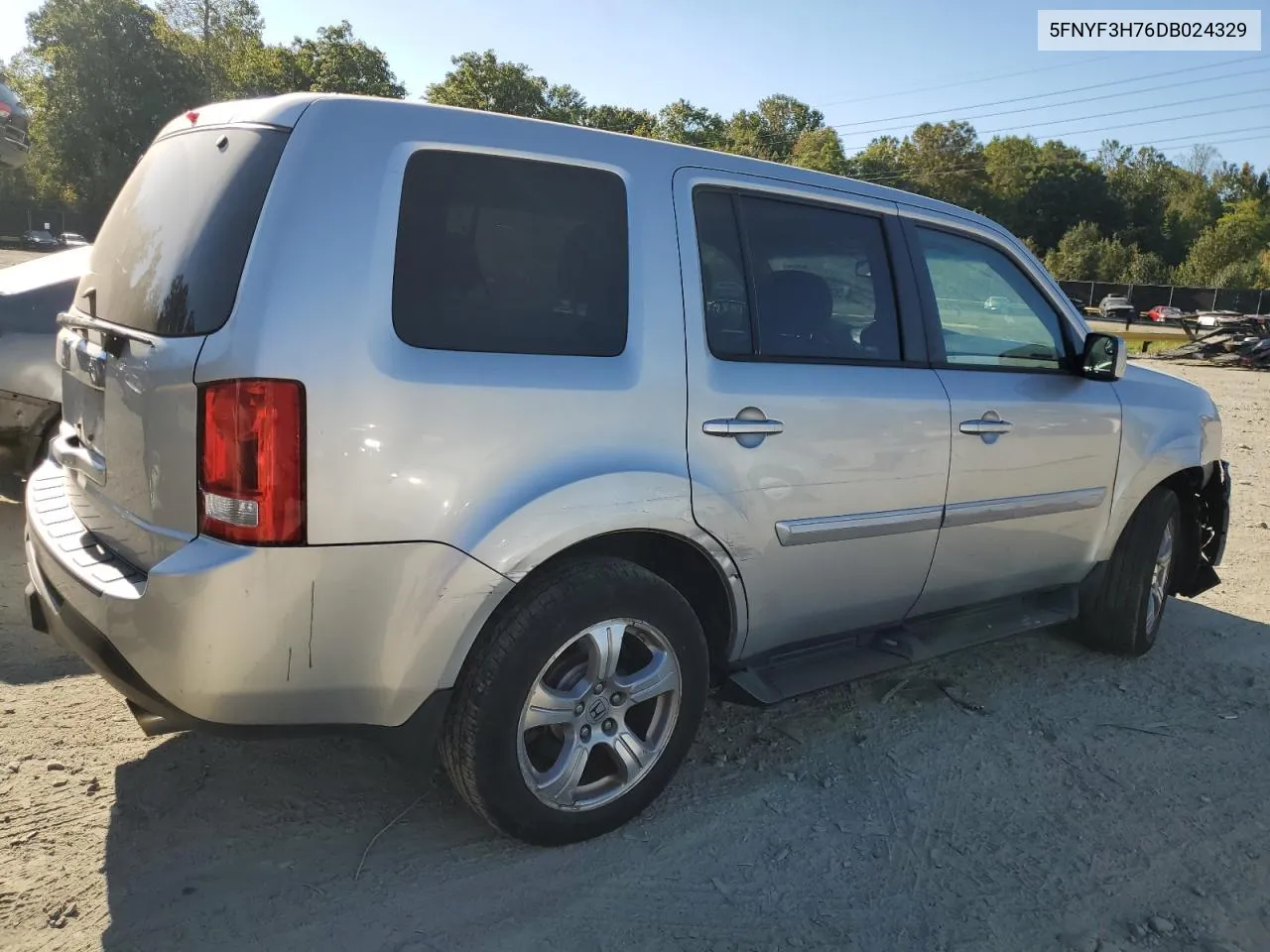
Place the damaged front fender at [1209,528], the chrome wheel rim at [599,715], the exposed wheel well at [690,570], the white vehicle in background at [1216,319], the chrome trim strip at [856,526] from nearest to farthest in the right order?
the chrome wheel rim at [599,715] → the exposed wheel well at [690,570] → the chrome trim strip at [856,526] → the damaged front fender at [1209,528] → the white vehicle in background at [1216,319]

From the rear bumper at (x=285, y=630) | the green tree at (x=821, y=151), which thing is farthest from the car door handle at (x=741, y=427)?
the green tree at (x=821, y=151)

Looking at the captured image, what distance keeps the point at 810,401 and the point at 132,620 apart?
2005mm

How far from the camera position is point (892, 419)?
3225mm

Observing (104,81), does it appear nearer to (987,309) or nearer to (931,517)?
(987,309)

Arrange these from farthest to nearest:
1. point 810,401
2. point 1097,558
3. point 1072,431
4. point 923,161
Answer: point 923,161
point 1097,558
point 1072,431
point 810,401

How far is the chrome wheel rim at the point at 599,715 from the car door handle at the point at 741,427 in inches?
23.8

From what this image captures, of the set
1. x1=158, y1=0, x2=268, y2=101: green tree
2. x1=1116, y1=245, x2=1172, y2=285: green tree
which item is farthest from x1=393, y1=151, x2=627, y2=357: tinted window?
x1=1116, y1=245, x2=1172, y2=285: green tree

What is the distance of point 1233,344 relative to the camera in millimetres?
22328

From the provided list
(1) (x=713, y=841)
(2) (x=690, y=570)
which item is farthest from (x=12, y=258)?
(1) (x=713, y=841)

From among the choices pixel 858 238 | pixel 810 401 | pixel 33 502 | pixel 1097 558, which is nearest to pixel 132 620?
pixel 33 502

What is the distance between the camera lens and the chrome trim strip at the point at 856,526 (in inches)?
119

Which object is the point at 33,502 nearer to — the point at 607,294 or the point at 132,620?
the point at 132,620

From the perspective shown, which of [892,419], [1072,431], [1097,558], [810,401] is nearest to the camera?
[810,401]

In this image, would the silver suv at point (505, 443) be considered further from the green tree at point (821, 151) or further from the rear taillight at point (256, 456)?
the green tree at point (821, 151)
